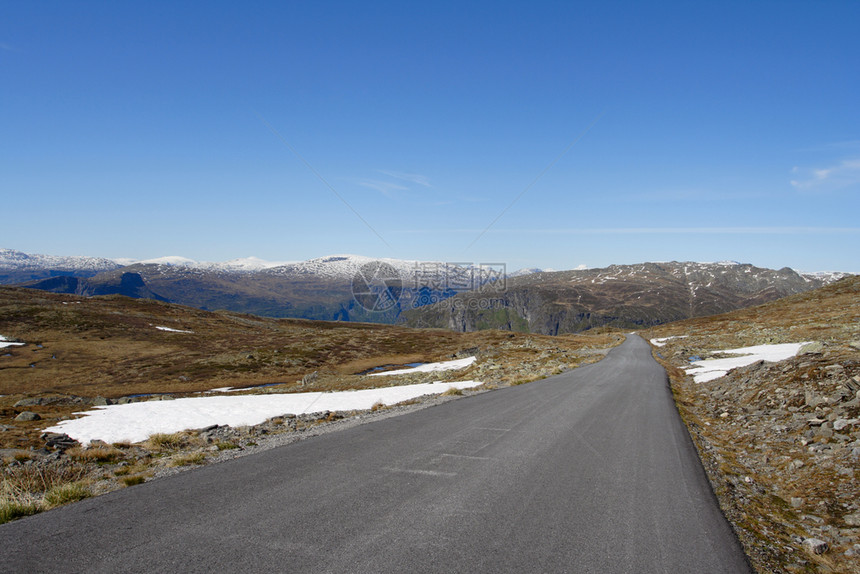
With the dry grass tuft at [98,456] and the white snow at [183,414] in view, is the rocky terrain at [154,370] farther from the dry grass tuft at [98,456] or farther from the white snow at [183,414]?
the white snow at [183,414]

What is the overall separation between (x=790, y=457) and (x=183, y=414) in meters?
25.7

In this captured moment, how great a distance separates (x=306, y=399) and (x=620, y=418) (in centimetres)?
2251

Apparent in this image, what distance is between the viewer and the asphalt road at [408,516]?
4.97m

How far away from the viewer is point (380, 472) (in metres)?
8.17

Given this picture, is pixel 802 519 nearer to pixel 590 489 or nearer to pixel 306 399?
pixel 590 489

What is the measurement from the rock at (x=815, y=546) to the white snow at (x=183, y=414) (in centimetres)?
1940

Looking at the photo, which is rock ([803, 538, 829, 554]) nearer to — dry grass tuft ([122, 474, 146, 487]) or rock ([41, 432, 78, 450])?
dry grass tuft ([122, 474, 146, 487])

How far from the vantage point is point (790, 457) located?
10.6m

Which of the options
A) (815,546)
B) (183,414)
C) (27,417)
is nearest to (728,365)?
(815,546)

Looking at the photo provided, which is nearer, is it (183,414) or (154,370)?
(183,414)

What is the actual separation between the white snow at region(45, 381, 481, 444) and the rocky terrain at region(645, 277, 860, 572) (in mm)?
16593

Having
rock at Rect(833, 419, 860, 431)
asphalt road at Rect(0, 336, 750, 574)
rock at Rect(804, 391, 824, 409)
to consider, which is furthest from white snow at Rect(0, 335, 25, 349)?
rock at Rect(833, 419, 860, 431)

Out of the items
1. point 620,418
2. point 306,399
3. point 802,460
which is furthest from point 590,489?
point 306,399

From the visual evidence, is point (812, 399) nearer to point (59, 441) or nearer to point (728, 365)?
point (728, 365)
